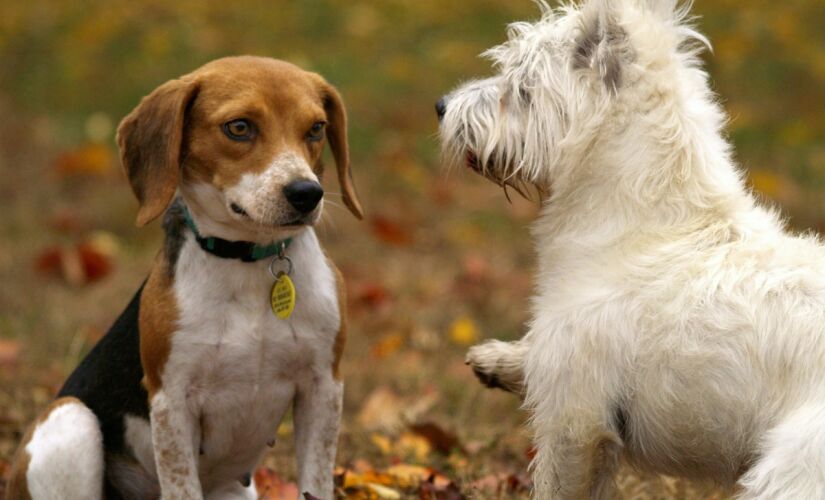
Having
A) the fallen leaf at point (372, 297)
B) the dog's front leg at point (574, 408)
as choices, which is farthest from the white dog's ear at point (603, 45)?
the fallen leaf at point (372, 297)

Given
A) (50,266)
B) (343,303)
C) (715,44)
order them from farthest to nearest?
1. (715,44)
2. (50,266)
3. (343,303)

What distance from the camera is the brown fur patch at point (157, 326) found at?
4094 millimetres

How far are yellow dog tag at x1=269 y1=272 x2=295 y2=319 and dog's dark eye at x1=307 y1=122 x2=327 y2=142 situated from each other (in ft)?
1.63

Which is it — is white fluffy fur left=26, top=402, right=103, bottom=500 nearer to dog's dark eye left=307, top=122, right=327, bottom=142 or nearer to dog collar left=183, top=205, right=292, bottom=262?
dog collar left=183, top=205, right=292, bottom=262

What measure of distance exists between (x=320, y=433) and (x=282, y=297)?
0.49 m

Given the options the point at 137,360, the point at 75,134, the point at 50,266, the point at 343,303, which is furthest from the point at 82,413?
the point at 75,134

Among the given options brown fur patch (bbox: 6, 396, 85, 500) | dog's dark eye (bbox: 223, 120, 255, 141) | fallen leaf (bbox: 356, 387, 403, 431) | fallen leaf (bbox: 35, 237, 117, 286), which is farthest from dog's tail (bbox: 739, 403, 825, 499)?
fallen leaf (bbox: 35, 237, 117, 286)

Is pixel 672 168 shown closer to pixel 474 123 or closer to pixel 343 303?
pixel 474 123

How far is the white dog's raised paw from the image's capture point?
429cm

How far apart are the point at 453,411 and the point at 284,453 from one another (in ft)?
3.24

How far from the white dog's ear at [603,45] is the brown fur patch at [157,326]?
153 cm

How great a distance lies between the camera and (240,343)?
4125mm

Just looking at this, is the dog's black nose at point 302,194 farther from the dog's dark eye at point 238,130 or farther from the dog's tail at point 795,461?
the dog's tail at point 795,461

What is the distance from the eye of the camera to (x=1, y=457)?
532 cm
